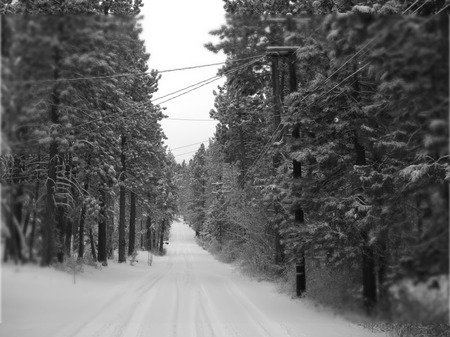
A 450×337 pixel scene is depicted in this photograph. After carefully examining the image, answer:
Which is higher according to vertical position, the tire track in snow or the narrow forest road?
the tire track in snow

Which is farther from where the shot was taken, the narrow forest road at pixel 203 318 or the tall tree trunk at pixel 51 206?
the narrow forest road at pixel 203 318

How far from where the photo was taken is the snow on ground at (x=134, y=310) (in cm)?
225

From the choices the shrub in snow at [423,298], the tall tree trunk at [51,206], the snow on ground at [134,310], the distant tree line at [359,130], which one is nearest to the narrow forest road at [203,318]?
the snow on ground at [134,310]

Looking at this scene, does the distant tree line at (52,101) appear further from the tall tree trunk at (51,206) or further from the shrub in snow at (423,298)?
the shrub in snow at (423,298)

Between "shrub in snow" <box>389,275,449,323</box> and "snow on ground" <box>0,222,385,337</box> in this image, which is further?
"snow on ground" <box>0,222,385,337</box>

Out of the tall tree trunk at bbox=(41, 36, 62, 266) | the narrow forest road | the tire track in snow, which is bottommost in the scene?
the narrow forest road

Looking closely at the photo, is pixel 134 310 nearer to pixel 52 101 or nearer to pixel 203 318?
pixel 203 318

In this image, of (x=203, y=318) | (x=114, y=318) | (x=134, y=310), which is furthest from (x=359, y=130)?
(x=134, y=310)

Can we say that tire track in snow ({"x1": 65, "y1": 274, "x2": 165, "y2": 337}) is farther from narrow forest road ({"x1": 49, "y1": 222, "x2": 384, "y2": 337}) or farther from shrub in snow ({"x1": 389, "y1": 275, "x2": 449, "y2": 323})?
shrub in snow ({"x1": 389, "y1": 275, "x2": 449, "y2": 323})

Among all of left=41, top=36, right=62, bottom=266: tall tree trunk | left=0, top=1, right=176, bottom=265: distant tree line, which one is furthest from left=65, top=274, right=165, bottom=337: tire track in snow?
left=41, top=36, right=62, bottom=266: tall tree trunk

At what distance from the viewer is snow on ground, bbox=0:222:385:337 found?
7.39 feet

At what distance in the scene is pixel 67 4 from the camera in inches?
165

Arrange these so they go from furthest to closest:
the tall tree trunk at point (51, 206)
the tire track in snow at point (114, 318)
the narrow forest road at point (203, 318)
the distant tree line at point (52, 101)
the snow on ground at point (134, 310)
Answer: the narrow forest road at point (203, 318), the tire track in snow at point (114, 318), the snow on ground at point (134, 310), the tall tree trunk at point (51, 206), the distant tree line at point (52, 101)

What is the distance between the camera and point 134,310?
7.79 m
